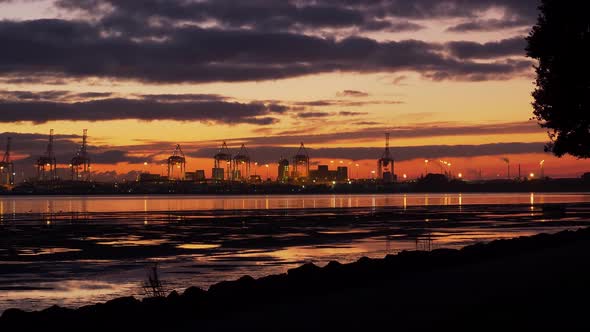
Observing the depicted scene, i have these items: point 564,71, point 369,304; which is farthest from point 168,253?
point 369,304

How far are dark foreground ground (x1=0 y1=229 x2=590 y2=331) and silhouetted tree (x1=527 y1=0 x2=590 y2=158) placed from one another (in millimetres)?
5931

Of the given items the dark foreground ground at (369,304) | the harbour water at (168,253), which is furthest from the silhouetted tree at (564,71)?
the harbour water at (168,253)

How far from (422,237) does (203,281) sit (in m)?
20.4

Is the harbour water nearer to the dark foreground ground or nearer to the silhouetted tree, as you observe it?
the dark foreground ground

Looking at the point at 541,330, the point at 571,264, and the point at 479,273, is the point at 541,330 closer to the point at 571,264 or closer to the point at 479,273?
the point at 479,273

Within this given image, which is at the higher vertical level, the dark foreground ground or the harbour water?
the dark foreground ground

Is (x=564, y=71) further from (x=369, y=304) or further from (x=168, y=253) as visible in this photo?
(x=168, y=253)

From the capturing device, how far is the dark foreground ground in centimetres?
1160

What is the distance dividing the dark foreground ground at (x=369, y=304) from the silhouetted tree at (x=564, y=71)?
19.5 feet

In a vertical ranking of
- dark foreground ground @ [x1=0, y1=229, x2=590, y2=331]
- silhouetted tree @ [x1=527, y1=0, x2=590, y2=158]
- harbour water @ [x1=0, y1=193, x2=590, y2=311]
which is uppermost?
silhouetted tree @ [x1=527, y1=0, x2=590, y2=158]

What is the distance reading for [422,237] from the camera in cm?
4116

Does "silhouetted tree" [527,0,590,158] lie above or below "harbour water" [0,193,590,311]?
above

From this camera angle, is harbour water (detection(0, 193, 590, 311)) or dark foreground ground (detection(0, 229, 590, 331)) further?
harbour water (detection(0, 193, 590, 311))

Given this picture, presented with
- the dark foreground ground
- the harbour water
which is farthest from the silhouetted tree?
the harbour water
